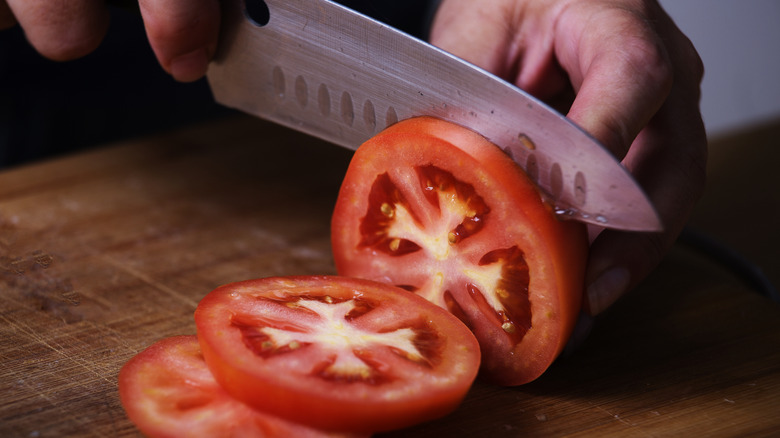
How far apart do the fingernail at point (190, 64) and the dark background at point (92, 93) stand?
66 cm

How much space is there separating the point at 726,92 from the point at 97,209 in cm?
404

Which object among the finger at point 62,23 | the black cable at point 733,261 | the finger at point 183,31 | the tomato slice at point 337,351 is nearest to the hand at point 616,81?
the tomato slice at point 337,351

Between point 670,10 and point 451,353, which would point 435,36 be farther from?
point 670,10

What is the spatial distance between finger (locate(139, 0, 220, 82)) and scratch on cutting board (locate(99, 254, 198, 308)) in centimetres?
41

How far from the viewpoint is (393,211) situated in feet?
4.27

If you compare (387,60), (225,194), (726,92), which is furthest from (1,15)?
(726,92)

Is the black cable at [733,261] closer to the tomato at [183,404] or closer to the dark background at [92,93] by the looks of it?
the dark background at [92,93]

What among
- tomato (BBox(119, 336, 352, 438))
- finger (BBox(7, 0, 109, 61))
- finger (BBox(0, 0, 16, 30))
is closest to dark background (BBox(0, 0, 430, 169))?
finger (BBox(0, 0, 16, 30))

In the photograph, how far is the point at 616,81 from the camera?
121 centimetres

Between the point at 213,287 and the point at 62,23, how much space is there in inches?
25.1

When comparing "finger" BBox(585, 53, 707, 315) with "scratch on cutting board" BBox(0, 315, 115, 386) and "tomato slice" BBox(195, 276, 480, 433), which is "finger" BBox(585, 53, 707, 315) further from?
"scratch on cutting board" BBox(0, 315, 115, 386)

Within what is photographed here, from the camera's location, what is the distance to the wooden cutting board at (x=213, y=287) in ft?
3.81

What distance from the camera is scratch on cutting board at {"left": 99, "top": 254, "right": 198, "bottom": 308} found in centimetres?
146

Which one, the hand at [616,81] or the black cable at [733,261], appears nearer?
the hand at [616,81]
